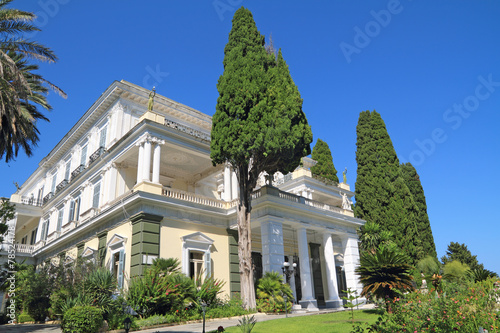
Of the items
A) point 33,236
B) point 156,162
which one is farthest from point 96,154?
point 33,236

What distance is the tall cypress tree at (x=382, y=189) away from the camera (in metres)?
29.5

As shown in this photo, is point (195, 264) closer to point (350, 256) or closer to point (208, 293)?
point (208, 293)

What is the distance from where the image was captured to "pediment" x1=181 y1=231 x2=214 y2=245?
19.2 m

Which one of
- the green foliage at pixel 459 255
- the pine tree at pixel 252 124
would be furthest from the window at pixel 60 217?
the green foliage at pixel 459 255

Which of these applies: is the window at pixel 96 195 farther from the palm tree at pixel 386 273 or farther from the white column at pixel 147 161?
the palm tree at pixel 386 273

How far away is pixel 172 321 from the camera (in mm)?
14555

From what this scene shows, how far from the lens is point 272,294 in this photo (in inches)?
679

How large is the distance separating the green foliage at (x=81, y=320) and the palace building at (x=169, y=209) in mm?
4870

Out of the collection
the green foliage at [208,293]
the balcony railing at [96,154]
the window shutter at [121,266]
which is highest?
the balcony railing at [96,154]

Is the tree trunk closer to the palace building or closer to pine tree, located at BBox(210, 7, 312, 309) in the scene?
pine tree, located at BBox(210, 7, 312, 309)

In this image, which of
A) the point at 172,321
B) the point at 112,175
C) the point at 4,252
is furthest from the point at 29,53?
the point at 4,252

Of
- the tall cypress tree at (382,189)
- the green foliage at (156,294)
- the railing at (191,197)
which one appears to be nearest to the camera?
the green foliage at (156,294)

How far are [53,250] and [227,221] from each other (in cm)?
1588

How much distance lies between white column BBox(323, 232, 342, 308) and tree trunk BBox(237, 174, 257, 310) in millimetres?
7721
